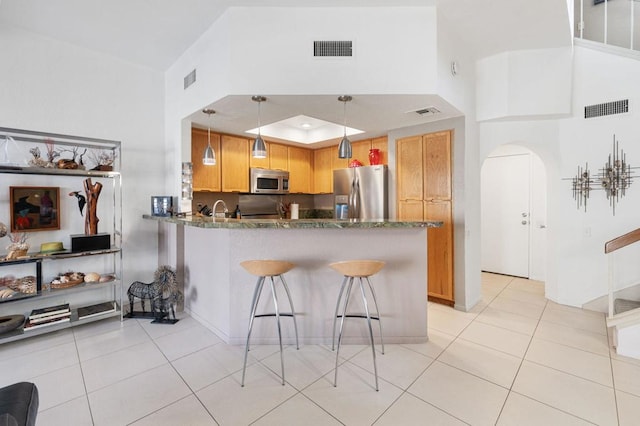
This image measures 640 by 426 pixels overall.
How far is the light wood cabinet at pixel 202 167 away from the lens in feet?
12.9

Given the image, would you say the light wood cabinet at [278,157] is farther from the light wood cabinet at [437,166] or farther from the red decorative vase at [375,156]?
the light wood cabinet at [437,166]

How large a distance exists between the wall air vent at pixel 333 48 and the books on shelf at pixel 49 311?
11.2 feet

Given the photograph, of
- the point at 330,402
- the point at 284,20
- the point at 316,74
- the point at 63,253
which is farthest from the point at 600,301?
the point at 63,253

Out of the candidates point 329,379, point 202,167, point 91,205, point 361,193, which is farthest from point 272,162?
point 329,379

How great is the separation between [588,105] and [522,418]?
3526 mm

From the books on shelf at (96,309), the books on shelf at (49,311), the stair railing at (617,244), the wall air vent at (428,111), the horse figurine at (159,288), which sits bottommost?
the books on shelf at (96,309)

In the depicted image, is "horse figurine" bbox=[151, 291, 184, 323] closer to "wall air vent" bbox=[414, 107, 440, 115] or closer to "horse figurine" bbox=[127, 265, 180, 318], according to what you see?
"horse figurine" bbox=[127, 265, 180, 318]

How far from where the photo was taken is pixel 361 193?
4.34m

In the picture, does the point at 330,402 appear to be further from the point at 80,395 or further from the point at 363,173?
the point at 363,173

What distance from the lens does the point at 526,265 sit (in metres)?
4.85

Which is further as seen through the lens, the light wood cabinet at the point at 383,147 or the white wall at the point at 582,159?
the light wood cabinet at the point at 383,147

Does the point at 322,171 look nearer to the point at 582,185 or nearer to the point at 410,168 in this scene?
the point at 410,168

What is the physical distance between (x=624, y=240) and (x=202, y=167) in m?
4.72

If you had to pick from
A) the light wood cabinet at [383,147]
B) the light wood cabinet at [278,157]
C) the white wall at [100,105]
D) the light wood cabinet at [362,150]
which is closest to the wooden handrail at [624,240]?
the light wood cabinet at [383,147]
